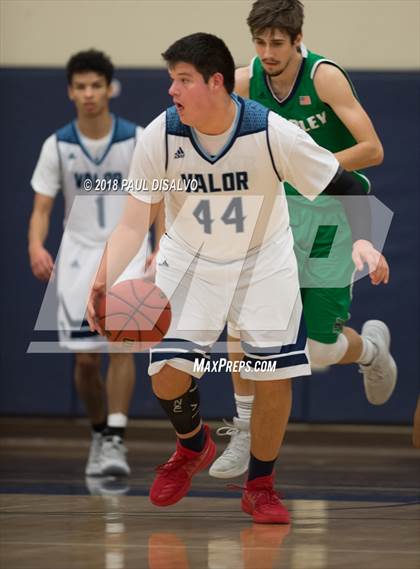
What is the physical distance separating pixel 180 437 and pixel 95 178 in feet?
8.27

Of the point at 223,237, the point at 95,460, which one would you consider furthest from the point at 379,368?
the point at 223,237

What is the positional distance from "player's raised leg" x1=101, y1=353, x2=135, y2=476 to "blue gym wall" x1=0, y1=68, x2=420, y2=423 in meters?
1.33

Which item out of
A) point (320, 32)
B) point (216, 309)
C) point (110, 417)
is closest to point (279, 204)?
point (216, 309)

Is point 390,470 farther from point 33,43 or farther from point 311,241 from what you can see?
point 33,43

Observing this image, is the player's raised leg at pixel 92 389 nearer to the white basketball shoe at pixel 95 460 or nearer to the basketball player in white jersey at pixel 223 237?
the white basketball shoe at pixel 95 460

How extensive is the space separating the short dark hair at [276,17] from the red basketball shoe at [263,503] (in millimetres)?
1851

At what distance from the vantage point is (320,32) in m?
7.86

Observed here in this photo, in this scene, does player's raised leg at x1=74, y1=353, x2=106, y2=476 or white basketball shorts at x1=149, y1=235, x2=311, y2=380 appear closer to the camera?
white basketball shorts at x1=149, y1=235, x2=311, y2=380

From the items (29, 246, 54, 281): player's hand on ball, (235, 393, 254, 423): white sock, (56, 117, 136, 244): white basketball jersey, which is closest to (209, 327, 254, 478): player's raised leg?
(235, 393, 254, 423): white sock

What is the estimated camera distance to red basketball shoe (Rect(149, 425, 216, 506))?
4.90 m

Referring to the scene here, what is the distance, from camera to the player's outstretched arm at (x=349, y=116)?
548cm

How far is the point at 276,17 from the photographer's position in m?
5.41

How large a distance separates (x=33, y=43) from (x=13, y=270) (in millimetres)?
1449

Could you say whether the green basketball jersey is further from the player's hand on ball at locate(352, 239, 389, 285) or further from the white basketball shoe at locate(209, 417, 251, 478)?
the white basketball shoe at locate(209, 417, 251, 478)
